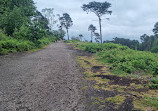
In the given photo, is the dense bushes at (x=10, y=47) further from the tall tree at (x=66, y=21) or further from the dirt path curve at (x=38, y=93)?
the tall tree at (x=66, y=21)

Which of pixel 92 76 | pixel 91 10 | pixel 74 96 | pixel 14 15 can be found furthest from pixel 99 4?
pixel 74 96

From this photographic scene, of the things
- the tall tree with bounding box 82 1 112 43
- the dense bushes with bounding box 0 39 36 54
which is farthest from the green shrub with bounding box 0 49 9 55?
the tall tree with bounding box 82 1 112 43

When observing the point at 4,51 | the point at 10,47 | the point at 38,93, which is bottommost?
the point at 38,93

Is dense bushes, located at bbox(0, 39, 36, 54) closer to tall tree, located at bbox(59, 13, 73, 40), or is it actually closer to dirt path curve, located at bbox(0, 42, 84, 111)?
dirt path curve, located at bbox(0, 42, 84, 111)

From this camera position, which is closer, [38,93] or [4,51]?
[38,93]

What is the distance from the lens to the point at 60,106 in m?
2.46

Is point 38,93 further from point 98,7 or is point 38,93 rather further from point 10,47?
point 98,7

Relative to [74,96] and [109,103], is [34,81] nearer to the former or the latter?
[74,96]

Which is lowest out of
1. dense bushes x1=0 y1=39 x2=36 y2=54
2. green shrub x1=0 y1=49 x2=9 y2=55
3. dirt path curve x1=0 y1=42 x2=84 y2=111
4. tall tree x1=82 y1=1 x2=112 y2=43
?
dirt path curve x1=0 y1=42 x2=84 y2=111

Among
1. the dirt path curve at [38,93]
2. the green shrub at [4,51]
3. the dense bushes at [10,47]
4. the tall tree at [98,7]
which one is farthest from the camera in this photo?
the tall tree at [98,7]

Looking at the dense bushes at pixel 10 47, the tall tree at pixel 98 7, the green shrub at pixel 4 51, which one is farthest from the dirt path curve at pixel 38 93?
the tall tree at pixel 98 7

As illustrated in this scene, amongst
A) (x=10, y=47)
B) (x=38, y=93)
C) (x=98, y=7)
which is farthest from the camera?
(x=98, y=7)

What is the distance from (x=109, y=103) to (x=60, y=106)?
1.05 meters

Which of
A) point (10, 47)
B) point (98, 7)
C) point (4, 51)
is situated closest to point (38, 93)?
point (4, 51)
